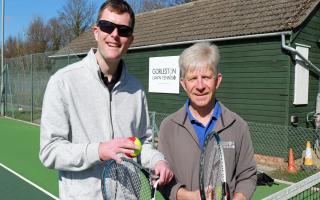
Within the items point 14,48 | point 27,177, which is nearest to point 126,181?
point 27,177

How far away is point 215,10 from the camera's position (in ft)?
46.6

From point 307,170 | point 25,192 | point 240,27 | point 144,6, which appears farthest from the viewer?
point 144,6

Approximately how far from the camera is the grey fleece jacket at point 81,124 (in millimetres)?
2350

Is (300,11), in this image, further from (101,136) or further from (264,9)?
(101,136)

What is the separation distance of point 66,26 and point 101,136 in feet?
159

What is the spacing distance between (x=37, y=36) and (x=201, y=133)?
176 ft

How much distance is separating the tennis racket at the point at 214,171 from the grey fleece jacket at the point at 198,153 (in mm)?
205

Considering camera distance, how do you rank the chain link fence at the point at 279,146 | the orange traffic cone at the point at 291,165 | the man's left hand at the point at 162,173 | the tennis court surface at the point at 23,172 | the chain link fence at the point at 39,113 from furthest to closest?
the chain link fence at the point at 39,113 < the chain link fence at the point at 279,146 < the orange traffic cone at the point at 291,165 < the tennis court surface at the point at 23,172 < the man's left hand at the point at 162,173

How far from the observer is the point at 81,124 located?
248 cm

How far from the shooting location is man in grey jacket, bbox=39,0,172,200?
2359 millimetres

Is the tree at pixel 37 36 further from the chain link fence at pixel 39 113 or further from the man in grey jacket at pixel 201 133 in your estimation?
the man in grey jacket at pixel 201 133

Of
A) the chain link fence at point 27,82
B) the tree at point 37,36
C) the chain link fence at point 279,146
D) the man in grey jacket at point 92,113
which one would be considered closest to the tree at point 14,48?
the tree at point 37,36

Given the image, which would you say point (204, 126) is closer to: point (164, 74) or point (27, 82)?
point (164, 74)

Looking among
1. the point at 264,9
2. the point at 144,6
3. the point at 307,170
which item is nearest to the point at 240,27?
the point at 264,9
